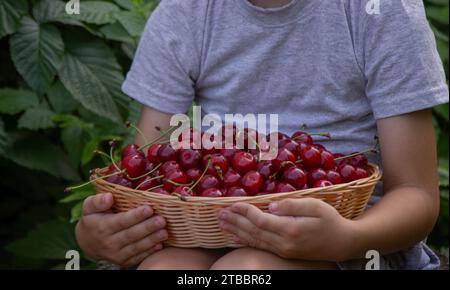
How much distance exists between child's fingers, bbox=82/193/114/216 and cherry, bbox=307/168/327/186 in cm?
35

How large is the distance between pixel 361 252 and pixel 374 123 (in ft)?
1.04

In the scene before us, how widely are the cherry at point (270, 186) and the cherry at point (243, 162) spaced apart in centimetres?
4

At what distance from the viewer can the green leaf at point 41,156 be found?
2246 millimetres

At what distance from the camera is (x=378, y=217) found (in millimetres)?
1417

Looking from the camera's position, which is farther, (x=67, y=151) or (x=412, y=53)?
(x=67, y=151)

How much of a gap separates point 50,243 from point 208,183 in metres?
1.16

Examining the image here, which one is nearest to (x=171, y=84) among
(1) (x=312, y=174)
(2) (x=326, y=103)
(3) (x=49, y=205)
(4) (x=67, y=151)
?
(2) (x=326, y=103)

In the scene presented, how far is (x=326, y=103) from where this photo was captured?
158 centimetres

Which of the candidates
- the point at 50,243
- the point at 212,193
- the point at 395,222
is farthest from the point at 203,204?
the point at 50,243

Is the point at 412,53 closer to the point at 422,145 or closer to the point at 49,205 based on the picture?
the point at 422,145

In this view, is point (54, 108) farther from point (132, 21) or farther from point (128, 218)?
point (128, 218)

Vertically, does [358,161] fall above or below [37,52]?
below

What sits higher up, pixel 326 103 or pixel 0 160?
pixel 326 103

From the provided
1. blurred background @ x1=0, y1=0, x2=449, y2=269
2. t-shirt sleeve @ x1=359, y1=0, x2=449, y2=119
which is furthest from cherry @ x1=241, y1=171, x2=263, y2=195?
blurred background @ x1=0, y1=0, x2=449, y2=269
